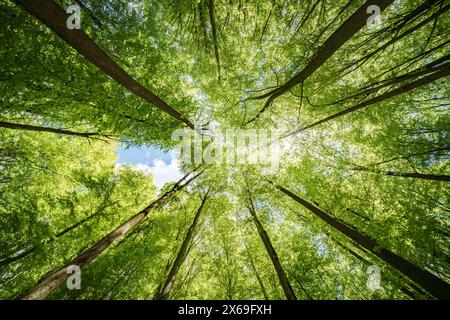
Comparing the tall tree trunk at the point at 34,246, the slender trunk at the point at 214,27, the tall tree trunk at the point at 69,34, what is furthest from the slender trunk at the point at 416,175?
the tall tree trunk at the point at 34,246

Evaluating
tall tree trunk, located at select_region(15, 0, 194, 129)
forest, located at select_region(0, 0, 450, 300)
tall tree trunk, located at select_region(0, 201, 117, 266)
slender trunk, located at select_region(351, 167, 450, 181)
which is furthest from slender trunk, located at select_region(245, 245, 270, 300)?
tall tree trunk, located at select_region(15, 0, 194, 129)

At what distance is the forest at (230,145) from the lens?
3.72 meters

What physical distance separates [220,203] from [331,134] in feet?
18.0

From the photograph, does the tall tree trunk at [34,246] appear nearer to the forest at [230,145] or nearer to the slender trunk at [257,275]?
the forest at [230,145]

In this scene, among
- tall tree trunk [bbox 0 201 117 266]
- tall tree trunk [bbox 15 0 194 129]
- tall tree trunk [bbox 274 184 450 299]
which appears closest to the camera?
tall tree trunk [bbox 15 0 194 129]

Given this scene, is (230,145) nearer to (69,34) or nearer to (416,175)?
(416,175)

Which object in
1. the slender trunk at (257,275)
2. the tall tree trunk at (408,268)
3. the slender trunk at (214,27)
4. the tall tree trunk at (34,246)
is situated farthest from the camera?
the slender trunk at (257,275)

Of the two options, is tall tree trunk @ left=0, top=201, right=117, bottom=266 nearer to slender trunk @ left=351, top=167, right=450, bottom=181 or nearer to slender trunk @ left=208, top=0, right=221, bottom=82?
slender trunk @ left=208, top=0, right=221, bottom=82

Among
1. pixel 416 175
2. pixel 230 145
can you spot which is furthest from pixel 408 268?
pixel 230 145

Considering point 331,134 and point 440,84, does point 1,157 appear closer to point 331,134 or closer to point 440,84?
point 331,134

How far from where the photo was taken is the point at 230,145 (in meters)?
8.84

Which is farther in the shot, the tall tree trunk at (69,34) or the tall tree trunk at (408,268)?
the tall tree trunk at (408,268)

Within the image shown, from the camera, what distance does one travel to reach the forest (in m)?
3.72

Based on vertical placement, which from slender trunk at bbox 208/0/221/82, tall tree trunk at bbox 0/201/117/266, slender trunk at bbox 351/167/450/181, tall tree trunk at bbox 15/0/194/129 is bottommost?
tall tree trunk at bbox 0/201/117/266
